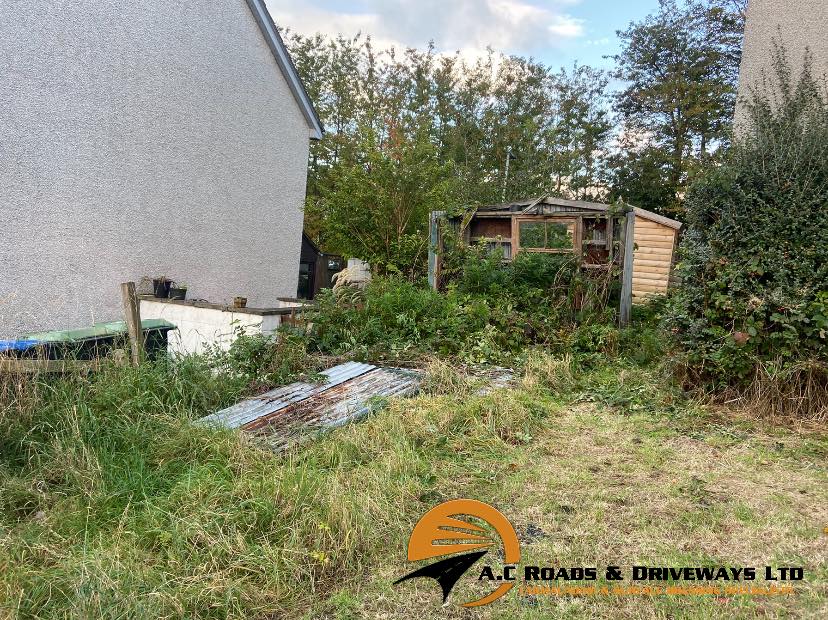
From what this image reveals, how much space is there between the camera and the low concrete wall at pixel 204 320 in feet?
21.8

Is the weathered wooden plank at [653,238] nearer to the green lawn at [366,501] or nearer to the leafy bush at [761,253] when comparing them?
the leafy bush at [761,253]

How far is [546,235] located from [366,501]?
607cm

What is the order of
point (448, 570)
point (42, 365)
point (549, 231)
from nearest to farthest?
point (448, 570) → point (42, 365) → point (549, 231)

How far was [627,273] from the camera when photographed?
7461mm

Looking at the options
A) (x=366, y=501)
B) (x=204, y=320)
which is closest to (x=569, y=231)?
(x=204, y=320)

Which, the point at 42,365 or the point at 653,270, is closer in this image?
the point at 42,365

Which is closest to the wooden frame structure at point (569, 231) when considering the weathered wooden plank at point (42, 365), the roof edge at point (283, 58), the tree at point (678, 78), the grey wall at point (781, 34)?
the grey wall at point (781, 34)

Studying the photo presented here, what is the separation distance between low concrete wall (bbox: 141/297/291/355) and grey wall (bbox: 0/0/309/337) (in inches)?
47.2

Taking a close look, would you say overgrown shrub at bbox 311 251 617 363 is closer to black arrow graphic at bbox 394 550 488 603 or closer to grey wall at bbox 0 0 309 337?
black arrow graphic at bbox 394 550 488 603

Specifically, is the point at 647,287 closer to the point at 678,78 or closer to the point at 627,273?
the point at 627,273

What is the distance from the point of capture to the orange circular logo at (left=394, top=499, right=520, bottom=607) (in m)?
2.47

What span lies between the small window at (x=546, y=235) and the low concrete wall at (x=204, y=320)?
393 cm

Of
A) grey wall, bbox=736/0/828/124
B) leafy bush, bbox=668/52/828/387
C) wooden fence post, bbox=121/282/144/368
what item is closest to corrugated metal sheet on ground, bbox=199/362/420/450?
wooden fence post, bbox=121/282/144/368

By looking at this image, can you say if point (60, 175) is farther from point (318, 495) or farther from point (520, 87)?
point (520, 87)
